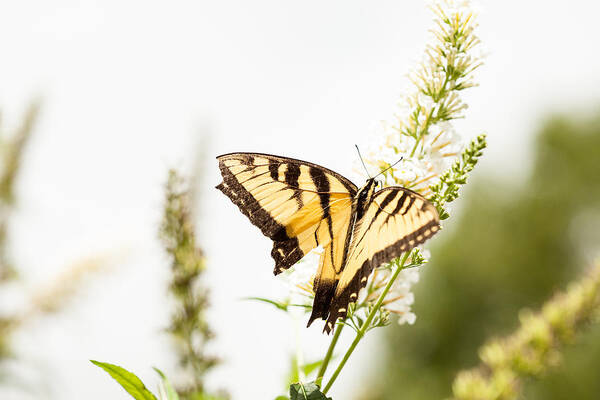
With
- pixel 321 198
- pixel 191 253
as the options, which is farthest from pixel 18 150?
pixel 191 253

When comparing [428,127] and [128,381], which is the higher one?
[428,127]

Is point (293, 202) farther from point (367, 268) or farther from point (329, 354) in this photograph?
point (329, 354)

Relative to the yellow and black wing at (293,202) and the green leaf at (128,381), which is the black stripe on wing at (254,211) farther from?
the green leaf at (128,381)

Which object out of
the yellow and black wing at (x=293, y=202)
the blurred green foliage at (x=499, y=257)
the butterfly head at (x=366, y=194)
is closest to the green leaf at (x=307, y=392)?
the yellow and black wing at (x=293, y=202)

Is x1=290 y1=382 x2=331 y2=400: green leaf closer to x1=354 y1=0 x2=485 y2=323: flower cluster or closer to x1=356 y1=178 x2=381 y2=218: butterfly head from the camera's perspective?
x1=354 y1=0 x2=485 y2=323: flower cluster

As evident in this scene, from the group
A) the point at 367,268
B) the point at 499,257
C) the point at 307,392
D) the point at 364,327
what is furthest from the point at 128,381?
the point at 499,257

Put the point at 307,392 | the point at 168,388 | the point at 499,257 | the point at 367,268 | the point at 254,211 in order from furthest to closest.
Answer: the point at 499,257
the point at 254,211
the point at 367,268
the point at 168,388
the point at 307,392
